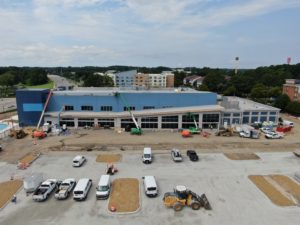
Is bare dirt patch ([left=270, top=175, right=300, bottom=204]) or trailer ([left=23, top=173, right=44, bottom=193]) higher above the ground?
trailer ([left=23, top=173, right=44, bottom=193])

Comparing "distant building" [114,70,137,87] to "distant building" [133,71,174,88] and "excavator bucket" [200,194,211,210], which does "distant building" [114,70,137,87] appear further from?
"excavator bucket" [200,194,211,210]

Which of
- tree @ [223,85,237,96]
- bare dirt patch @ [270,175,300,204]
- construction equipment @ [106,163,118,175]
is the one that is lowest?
bare dirt patch @ [270,175,300,204]

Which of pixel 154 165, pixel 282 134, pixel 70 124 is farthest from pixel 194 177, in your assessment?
pixel 70 124

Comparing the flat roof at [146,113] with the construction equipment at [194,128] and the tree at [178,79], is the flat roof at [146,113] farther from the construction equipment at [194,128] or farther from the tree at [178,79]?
the tree at [178,79]

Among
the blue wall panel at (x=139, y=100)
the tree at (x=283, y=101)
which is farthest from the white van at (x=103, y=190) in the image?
the tree at (x=283, y=101)

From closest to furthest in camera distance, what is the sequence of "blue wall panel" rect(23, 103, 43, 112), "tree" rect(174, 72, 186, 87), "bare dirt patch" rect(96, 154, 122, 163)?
"bare dirt patch" rect(96, 154, 122, 163), "blue wall panel" rect(23, 103, 43, 112), "tree" rect(174, 72, 186, 87)

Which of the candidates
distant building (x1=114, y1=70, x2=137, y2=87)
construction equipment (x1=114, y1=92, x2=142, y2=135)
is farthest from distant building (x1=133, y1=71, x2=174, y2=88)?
construction equipment (x1=114, y1=92, x2=142, y2=135)

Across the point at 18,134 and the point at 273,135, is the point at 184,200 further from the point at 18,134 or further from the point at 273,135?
the point at 18,134
